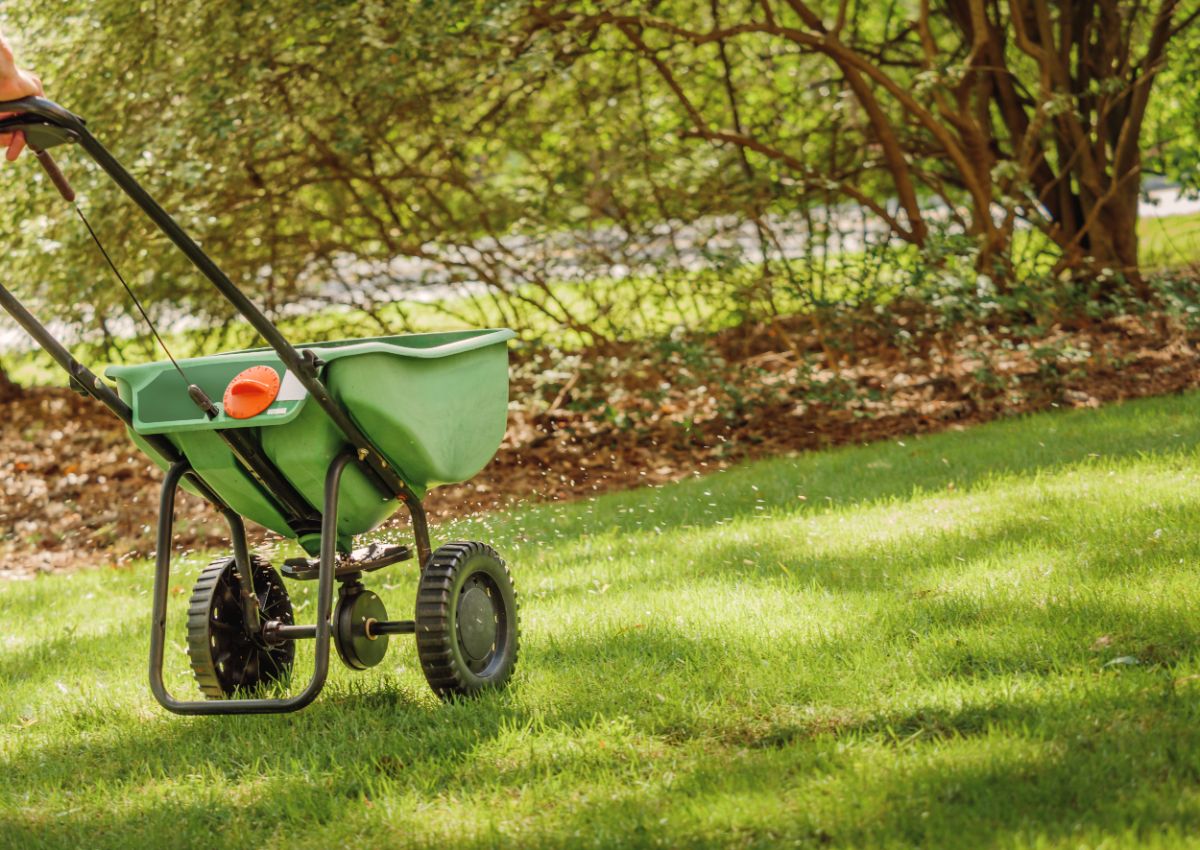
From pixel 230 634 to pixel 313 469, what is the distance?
2.21ft

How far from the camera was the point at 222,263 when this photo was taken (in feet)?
27.2

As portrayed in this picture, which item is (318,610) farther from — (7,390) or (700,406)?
(7,390)

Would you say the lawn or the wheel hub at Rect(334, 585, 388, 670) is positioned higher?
the wheel hub at Rect(334, 585, 388, 670)

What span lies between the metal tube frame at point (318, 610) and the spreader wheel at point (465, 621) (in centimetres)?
28

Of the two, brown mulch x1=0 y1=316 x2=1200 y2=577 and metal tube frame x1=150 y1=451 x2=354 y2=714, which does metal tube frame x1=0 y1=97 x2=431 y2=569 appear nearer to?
metal tube frame x1=150 y1=451 x2=354 y2=714

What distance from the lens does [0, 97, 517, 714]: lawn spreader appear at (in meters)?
3.23

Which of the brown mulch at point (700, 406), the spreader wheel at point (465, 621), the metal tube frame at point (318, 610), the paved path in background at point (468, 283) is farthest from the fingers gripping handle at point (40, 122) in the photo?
the paved path in background at point (468, 283)

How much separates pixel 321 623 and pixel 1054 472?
3511 mm

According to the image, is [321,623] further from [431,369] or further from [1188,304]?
[1188,304]

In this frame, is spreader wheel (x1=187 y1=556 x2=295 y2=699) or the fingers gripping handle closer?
the fingers gripping handle

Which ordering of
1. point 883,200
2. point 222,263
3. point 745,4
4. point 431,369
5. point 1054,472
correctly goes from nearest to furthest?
point 431,369 < point 1054,472 < point 222,263 < point 745,4 < point 883,200

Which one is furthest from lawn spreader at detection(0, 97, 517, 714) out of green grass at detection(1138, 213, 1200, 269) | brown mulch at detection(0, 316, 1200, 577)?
green grass at detection(1138, 213, 1200, 269)

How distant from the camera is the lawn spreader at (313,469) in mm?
3234

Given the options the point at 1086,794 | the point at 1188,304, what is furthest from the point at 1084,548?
the point at 1188,304
